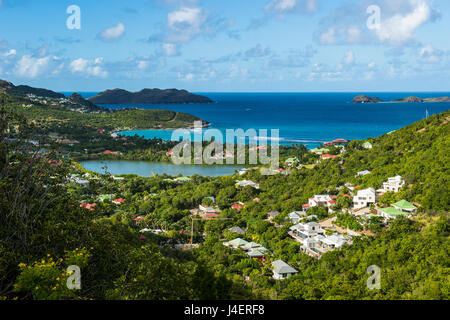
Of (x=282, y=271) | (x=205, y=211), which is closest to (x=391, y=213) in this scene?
(x=282, y=271)

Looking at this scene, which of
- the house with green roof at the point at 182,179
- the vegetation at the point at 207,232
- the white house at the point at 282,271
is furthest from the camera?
the house with green roof at the point at 182,179

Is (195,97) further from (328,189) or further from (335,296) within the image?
(335,296)

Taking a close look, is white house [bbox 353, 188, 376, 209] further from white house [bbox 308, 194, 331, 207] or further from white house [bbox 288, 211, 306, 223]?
white house [bbox 288, 211, 306, 223]

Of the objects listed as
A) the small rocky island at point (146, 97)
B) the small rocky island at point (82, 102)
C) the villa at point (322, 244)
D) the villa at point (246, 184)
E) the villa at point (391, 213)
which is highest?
the small rocky island at point (146, 97)

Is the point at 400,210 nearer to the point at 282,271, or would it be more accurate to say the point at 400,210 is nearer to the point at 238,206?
the point at 282,271

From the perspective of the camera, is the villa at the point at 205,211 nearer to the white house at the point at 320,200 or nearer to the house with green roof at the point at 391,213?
the white house at the point at 320,200

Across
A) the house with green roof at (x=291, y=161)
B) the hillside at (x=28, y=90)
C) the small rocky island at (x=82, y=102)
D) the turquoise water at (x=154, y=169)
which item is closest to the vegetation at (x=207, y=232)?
the house with green roof at (x=291, y=161)

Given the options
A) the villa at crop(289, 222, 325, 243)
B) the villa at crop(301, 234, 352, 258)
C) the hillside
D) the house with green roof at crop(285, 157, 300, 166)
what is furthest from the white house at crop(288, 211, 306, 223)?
the hillside
